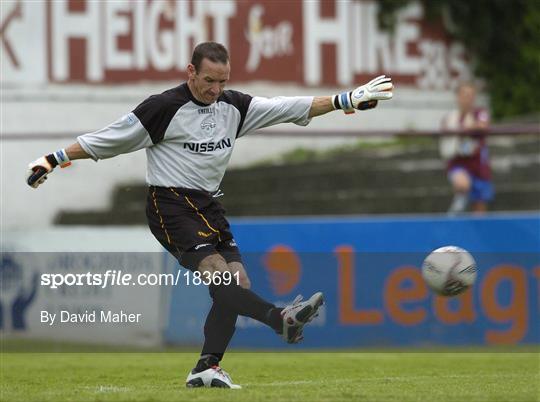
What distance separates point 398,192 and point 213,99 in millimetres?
9730

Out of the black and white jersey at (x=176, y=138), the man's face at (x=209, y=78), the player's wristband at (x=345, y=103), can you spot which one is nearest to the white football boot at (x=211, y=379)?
the black and white jersey at (x=176, y=138)

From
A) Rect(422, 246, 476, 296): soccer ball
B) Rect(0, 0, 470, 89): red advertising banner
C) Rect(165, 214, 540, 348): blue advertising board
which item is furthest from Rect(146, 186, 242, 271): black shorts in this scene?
Rect(0, 0, 470, 89): red advertising banner

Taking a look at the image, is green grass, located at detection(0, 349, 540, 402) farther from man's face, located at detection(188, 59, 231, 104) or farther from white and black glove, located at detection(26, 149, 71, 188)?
man's face, located at detection(188, 59, 231, 104)

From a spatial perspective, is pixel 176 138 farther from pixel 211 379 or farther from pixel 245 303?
pixel 211 379

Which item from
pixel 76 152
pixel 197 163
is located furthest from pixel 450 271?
pixel 76 152

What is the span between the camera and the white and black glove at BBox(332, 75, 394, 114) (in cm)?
772

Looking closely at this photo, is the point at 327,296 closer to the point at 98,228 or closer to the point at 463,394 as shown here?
the point at 98,228

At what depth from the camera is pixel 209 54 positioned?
24.6ft

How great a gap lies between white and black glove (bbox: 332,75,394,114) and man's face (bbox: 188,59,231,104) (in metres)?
0.77

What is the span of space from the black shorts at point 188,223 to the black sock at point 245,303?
0.23 meters

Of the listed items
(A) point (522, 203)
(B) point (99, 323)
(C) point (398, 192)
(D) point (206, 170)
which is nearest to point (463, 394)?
(D) point (206, 170)

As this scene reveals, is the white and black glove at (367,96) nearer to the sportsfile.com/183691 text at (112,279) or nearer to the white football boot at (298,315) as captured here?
the white football boot at (298,315)

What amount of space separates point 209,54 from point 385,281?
650 cm

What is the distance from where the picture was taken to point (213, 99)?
7652 mm
